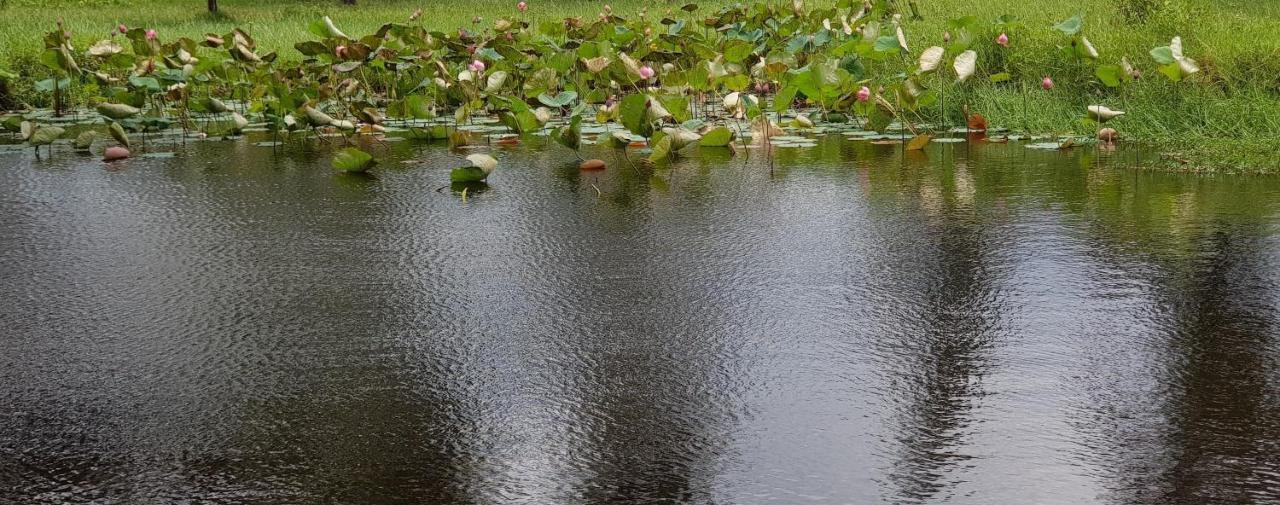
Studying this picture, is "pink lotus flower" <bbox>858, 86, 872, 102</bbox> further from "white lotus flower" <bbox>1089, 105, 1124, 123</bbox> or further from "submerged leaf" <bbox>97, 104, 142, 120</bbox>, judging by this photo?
"submerged leaf" <bbox>97, 104, 142, 120</bbox>

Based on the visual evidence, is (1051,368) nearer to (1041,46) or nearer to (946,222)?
(946,222)

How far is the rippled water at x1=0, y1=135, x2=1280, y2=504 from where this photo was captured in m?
2.14

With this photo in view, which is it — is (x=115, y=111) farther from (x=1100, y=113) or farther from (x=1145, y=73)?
(x=1145, y=73)

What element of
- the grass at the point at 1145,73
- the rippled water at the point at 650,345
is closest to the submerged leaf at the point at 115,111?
the rippled water at the point at 650,345

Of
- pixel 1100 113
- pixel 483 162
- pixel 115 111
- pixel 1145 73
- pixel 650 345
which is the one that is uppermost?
pixel 1145 73

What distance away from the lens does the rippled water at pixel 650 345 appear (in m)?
2.14

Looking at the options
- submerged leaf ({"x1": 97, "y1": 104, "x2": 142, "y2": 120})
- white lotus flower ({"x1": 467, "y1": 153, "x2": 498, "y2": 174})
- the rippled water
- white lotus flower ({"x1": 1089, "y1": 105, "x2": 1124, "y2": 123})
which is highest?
submerged leaf ({"x1": 97, "y1": 104, "x2": 142, "y2": 120})

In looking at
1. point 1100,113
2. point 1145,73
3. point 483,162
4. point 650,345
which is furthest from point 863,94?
point 650,345

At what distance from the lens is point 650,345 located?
2.85m

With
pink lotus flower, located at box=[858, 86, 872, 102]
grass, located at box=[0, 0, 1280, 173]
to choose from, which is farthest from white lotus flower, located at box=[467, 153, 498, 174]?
grass, located at box=[0, 0, 1280, 173]

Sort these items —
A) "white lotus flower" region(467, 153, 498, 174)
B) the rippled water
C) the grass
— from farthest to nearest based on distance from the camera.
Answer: the grass < "white lotus flower" region(467, 153, 498, 174) < the rippled water

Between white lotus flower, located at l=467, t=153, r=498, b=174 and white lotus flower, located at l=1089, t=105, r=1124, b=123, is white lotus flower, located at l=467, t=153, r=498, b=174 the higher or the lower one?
the lower one

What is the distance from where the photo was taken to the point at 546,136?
6.77 metres

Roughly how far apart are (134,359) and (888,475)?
169cm
